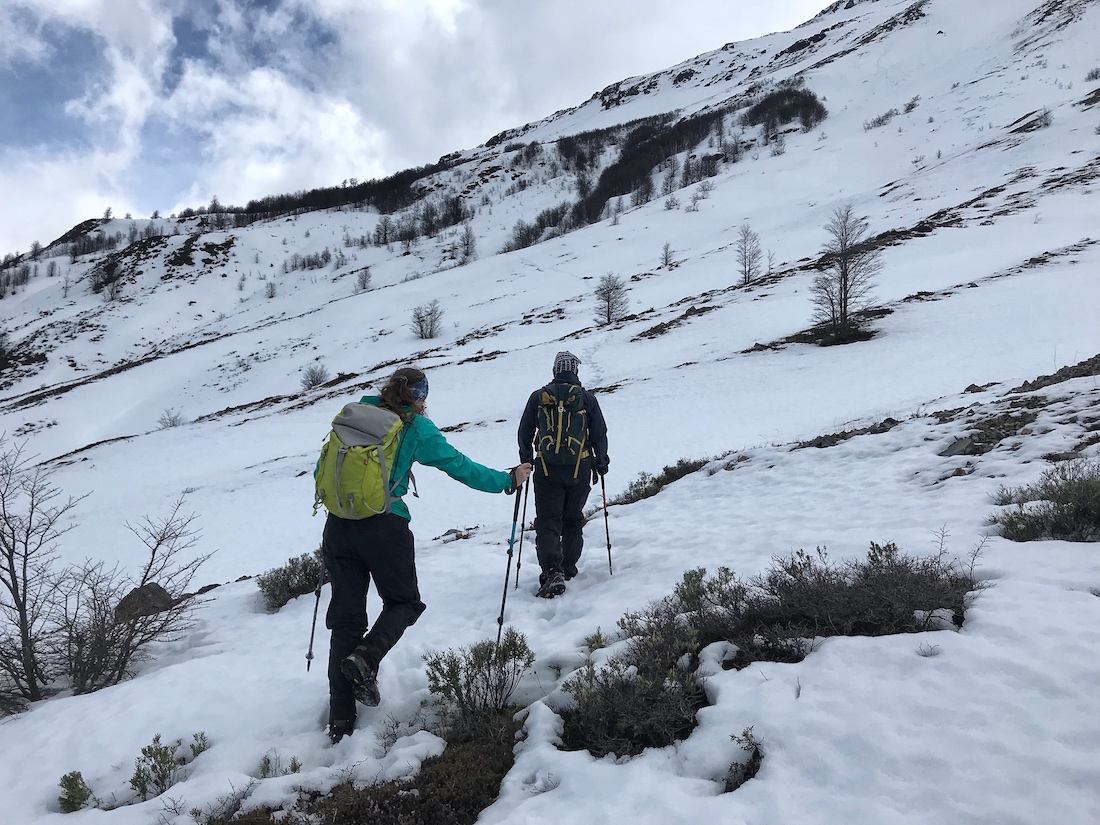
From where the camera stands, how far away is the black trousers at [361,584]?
3.07 m

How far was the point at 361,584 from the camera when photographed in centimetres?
320

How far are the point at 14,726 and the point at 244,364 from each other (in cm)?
4060

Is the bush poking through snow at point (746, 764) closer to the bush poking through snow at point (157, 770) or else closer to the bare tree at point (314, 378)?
the bush poking through snow at point (157, 770)

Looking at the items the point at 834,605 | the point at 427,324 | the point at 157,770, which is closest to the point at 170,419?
the point at 427,324

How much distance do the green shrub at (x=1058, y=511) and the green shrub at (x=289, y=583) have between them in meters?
6.70

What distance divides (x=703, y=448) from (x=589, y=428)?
8.01 m

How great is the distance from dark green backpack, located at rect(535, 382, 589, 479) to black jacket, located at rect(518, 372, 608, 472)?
7 cm

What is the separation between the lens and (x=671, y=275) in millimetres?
39250

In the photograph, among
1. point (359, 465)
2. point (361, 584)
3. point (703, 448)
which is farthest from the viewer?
point (703, 448)

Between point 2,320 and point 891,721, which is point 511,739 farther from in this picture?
point 2,320

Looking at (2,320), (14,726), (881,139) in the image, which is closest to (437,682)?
(14,726)

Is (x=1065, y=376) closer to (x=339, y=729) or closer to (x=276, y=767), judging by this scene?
(x=339, y=729)

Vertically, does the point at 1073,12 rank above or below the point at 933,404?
above

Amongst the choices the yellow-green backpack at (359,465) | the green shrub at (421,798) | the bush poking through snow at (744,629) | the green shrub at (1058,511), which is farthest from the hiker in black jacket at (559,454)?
the green shrub at (1058,511)
